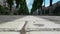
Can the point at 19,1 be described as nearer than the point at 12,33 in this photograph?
No

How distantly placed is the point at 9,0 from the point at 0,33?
32557 millimetres

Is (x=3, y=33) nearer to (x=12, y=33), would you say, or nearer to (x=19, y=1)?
(x=12, y=33)

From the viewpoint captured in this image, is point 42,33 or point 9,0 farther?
point 9,0

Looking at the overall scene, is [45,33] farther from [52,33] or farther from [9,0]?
[9,0]

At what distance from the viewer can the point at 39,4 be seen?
41250 mm

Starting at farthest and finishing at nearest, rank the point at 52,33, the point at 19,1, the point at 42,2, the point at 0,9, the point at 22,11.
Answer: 1. the point at 22,11
2. the point at 42,2
3. the point at 19,1
4. the point at 0,9
5. the point at 52,33

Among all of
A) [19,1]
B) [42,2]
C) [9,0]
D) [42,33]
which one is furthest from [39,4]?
[42,33]

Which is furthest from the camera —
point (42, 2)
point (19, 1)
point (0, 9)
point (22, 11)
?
point (22, 11)

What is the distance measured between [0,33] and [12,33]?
238 mm

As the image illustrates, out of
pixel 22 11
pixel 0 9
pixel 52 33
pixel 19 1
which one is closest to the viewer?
pixel 52 33

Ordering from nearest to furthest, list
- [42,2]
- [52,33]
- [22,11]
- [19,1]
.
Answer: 1. [52,33]
2. [19,1]
3. [42,2]
4. [22,11]

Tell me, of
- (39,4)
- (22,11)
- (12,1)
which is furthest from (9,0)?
(22,11)

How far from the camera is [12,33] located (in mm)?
3416

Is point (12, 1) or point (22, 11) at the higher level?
point (12, 1)
